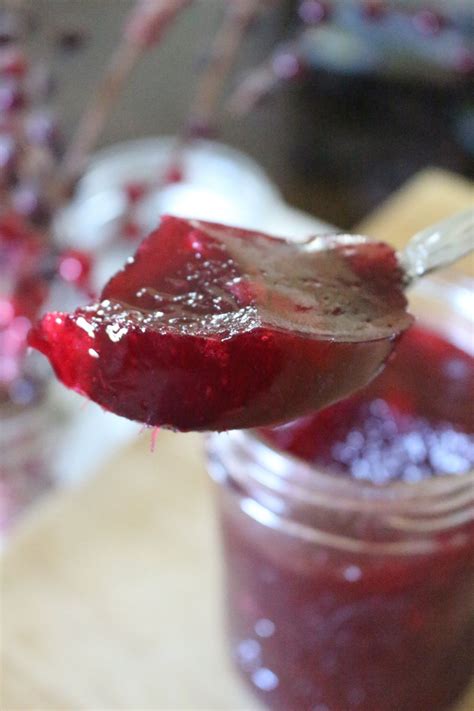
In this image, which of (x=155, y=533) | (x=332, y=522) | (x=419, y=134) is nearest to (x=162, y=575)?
(x=155, y=533)

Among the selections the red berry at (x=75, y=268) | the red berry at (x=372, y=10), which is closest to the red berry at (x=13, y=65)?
the red berry at (x=75, y=268)

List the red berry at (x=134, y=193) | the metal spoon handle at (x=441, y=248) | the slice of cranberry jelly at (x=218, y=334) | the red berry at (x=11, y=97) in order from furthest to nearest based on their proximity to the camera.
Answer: the red berry at (x=134, y=193) < the red berry at (x=11, y=97) < the metal spoon handle at (x=441, y=248) < the slice of cranberry jelly at (x=218, y=334)

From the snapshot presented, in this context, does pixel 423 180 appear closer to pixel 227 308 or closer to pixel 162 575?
pixel 162 575

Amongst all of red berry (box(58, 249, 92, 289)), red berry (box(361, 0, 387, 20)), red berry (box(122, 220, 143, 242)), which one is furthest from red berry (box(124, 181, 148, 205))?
red berry (box(361, 0, 387, 20))

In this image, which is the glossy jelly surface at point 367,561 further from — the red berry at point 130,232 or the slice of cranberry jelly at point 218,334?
the red berry at point 130,232

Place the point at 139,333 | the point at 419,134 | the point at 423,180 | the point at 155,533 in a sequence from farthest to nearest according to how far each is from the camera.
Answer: the point at 419,134, the point at 423,180, the point at 155,533, the point at 139,333

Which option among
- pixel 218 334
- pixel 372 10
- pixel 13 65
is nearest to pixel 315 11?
pixel 372 10

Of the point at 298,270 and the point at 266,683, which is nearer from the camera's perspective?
the point at 298,270
